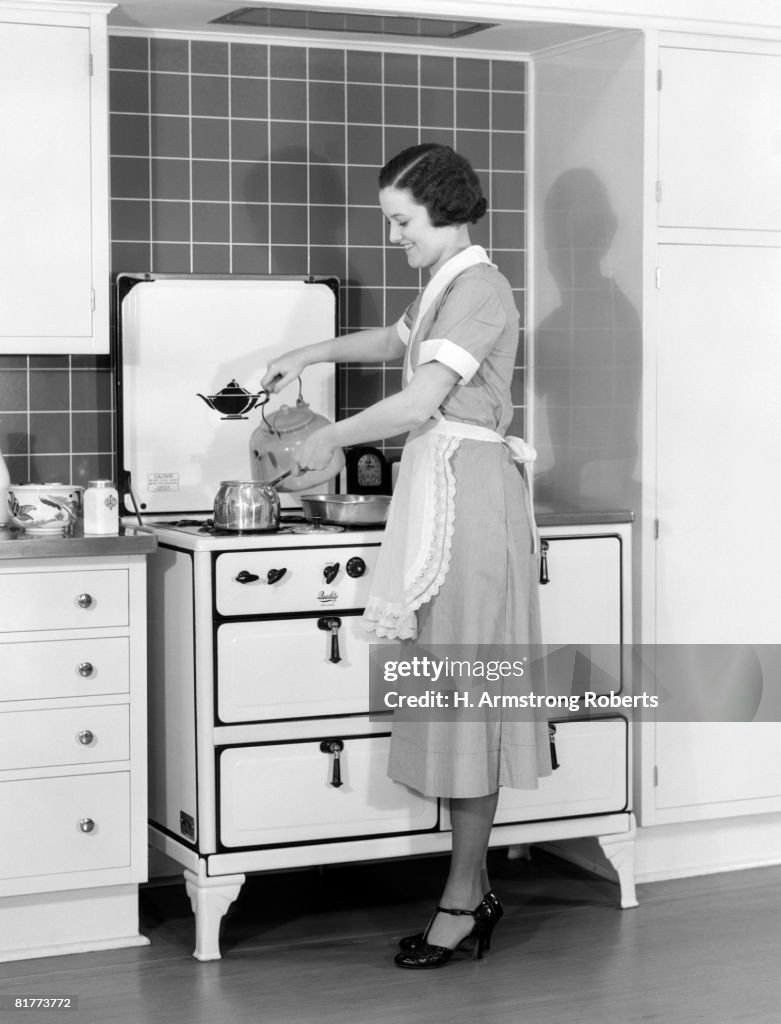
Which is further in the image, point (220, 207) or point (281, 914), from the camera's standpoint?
point (220, 207)

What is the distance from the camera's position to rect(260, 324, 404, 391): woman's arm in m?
3.33

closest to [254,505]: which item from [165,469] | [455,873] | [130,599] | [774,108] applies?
[130,599]

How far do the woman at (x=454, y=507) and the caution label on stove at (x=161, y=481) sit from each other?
0.72m

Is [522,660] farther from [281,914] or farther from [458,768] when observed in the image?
[281,914]

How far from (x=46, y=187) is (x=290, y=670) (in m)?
1.20

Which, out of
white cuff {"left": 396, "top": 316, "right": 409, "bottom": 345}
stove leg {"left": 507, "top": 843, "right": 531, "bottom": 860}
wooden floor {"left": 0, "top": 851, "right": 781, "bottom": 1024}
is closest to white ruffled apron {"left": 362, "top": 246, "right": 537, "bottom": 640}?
white cuff {"left": 396, "top": 316, "right": 409, "bottom": 345}

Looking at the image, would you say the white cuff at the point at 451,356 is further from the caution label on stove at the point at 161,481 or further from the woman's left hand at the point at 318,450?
the caution label on stove at the point at 161,481

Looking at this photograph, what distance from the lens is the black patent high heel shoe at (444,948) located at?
300 cm

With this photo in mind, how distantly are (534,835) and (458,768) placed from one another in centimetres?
49

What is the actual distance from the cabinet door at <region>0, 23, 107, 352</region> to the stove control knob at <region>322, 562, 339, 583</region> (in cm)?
80

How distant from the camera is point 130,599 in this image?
10.1ft

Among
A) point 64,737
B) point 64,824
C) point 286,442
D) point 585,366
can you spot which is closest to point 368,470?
point 286,442

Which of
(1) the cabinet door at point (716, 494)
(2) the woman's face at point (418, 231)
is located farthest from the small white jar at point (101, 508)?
(1) the cabinet door at point (716, 494)

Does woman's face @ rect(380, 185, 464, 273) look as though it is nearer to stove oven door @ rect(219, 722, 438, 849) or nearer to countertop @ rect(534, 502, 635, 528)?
countertop @ rect(534, 502, 635, 528)
